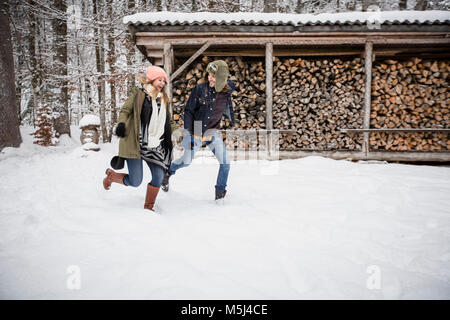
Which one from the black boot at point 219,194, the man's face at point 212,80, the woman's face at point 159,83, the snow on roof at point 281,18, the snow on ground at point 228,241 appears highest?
the snow on roof at point 281,18

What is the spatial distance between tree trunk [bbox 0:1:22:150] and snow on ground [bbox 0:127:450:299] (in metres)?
2.90

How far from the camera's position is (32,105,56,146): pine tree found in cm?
844

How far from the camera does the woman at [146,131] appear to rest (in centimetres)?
265

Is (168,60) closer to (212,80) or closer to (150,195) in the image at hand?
(212,80)

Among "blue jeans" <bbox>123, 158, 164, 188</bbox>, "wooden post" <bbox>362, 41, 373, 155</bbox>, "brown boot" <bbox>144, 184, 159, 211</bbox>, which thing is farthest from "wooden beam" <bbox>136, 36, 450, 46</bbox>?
"brown boot" <bbox>144, 184, 159, 211</bbox>

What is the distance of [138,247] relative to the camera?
6.85 feet

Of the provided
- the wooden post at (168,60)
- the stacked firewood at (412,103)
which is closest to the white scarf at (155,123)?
the wooden post at (168,60)

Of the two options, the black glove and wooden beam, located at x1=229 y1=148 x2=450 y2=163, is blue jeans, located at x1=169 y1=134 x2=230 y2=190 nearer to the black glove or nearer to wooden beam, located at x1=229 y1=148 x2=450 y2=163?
the black glove

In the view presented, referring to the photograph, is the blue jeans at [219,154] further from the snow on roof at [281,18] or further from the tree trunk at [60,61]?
the tree trunk at [60,61]

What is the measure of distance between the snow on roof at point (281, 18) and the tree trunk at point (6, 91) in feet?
11.3

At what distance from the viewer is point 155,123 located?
284 cm

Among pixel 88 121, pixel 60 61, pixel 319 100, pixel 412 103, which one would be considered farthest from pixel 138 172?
pixel 60 61

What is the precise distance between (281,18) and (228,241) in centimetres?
524
